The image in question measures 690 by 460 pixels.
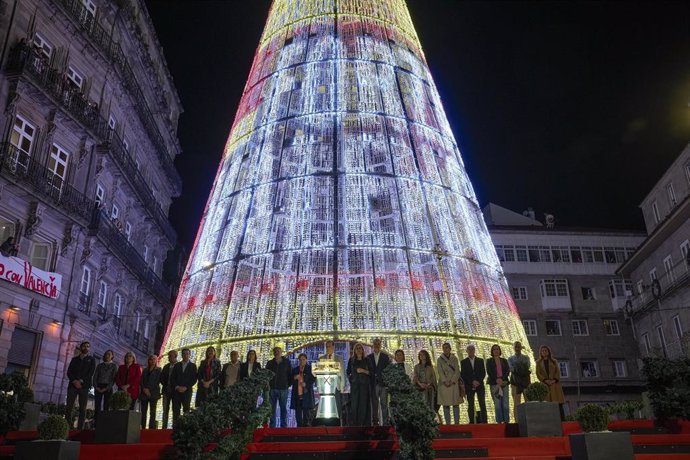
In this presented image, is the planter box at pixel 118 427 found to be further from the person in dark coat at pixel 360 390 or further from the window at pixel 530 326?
the window at pixel 530 326

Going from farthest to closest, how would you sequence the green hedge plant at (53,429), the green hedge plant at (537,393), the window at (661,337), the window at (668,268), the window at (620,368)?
the window at (620,368) < the window at (661,337) < the window at (668,268) < the green hedge plant at (537,393) < the green hedge plant at (53,429)

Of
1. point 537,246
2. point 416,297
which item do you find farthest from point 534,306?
point 416,297

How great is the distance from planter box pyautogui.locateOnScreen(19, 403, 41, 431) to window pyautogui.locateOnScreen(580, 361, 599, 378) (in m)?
33.7

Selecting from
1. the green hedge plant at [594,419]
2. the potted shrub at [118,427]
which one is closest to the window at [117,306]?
the potted shrub at [118,427]

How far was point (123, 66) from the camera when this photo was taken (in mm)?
27500

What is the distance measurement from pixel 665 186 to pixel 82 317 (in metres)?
31.0

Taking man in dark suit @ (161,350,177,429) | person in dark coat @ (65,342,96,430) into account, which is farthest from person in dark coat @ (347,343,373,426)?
person in dark coat @ (65,342,96,430)

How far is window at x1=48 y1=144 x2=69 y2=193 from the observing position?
21.2 meters

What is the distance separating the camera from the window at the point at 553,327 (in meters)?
37.7

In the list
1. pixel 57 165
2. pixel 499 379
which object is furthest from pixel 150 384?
pixel 57 165

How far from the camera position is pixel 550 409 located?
9016 millimetres

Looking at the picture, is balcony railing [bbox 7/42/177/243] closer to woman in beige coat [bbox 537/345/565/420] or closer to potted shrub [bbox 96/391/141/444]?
potted shrub [bbox 96/391/141/444]

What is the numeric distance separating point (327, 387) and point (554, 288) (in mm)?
31216

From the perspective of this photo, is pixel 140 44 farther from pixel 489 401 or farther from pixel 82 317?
pixel 489 401
